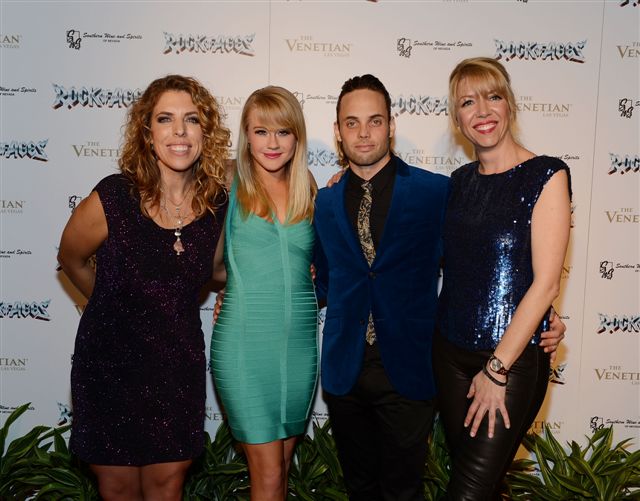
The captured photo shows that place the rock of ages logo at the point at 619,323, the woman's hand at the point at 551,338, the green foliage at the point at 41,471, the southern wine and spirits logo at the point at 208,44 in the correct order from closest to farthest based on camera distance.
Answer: the woman's hand at the point at 551,338
the green foliage at the point at 41,471
the southern wine and spirits logo at the point at 208,44
the rock of ages logo at the point at 619,323

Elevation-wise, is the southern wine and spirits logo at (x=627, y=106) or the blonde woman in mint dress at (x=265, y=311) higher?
the southern wine and spirits logo at (x=627, y=106)

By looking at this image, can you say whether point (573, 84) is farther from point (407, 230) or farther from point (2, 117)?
point (2, 117)

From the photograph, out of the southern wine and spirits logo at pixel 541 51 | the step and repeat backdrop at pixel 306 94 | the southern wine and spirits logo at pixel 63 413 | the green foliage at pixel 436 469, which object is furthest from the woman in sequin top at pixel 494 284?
the southern wine and spirits logo at pixel 63 413

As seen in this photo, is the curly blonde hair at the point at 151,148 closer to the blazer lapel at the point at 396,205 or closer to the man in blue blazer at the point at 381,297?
the man in blue blazer at the point at 381,297

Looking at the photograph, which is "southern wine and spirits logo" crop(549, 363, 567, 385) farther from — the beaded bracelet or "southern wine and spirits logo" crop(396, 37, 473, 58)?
"southern wine and spirits logo" crop(396, 37, 473, 58)

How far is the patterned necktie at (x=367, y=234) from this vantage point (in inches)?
103

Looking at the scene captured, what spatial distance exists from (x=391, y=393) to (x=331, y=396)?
28 centimetres

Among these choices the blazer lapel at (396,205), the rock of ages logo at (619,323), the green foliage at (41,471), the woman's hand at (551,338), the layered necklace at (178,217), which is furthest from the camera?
the rock of ages logo at (619,323)

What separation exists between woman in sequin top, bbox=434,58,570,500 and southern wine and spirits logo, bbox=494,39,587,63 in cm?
152

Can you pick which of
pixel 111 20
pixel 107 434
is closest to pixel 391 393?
pixel 107 434

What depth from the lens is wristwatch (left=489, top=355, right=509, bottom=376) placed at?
2152mm

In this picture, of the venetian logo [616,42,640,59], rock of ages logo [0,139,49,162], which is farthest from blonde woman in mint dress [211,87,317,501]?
the venetian logo [616,42,640,59]

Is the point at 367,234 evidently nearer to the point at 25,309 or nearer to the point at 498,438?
the point at 498,438

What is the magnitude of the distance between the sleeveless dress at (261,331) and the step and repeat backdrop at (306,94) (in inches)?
50.4
